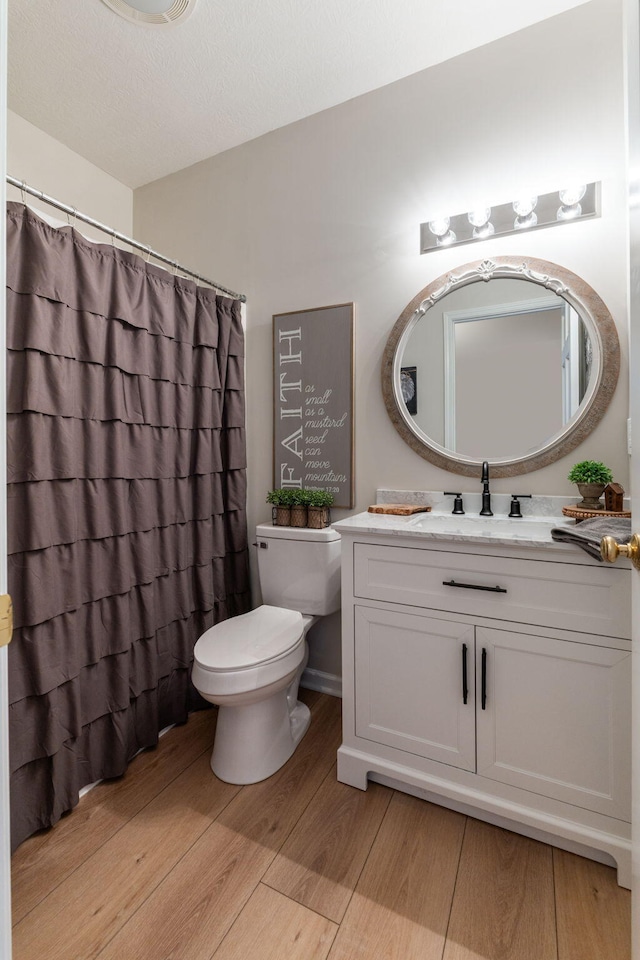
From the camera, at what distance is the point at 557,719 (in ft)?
4.28

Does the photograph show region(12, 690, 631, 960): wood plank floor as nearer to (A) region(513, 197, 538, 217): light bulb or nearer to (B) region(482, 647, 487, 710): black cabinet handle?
(B) region(482, 647, 487, 710): black cabinet handle

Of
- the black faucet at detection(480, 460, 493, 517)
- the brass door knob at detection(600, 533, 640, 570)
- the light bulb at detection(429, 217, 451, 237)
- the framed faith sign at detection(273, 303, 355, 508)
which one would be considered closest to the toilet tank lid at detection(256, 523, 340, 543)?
the framed faith sign at detection(273, 303, 355, 508)

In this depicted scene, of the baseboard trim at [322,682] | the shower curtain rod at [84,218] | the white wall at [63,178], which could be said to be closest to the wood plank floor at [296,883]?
the baseboard trim at [322,682]

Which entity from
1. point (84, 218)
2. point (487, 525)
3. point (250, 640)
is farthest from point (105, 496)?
point (487, 525)

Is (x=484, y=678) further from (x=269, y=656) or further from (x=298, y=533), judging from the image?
(x=298, y=533)

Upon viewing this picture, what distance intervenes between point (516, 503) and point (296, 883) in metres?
1.38

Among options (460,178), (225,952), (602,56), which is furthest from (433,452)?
(225,952)

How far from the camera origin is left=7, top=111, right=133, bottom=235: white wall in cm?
212

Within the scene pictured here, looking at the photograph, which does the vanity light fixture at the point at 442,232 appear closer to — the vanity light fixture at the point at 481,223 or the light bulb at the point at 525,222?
the vanity light fixture at the point at 481,223

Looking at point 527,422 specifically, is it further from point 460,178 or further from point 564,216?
point 460,178

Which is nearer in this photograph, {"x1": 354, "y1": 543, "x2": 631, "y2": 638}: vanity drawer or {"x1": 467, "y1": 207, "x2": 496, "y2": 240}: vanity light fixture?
{"x1": 354, "y1": 543, "x2": 631, "y2": 638}: vanity drawer

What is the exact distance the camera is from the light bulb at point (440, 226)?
182 centimetres

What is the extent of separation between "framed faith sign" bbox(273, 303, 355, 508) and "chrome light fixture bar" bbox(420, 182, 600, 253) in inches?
Answer: 18.4

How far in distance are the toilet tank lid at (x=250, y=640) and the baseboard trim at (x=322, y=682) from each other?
0.47m
